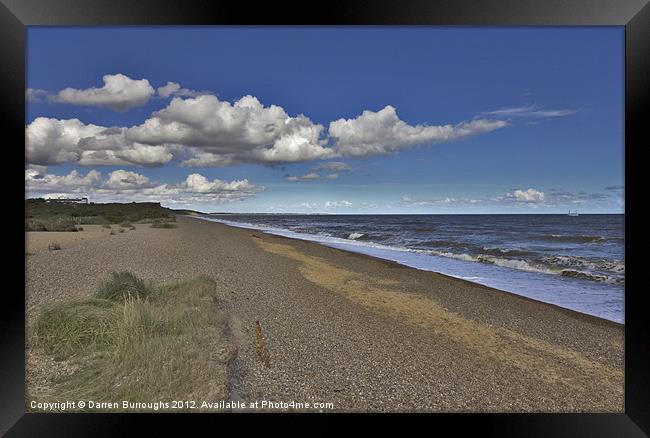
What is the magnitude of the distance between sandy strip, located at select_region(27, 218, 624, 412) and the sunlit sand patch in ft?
0.07

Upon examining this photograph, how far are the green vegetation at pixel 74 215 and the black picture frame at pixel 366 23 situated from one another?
936cm

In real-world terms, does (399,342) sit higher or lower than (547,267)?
higher

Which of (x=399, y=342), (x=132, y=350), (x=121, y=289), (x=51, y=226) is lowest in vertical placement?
(x=399, y=342)

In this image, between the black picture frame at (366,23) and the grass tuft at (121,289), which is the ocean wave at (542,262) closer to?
the black picture frame at (366,23)

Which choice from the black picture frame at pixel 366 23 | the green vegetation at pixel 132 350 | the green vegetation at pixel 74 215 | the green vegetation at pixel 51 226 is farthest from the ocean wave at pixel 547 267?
the green vegetation at pixel 51 226

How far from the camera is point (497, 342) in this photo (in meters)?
5.30

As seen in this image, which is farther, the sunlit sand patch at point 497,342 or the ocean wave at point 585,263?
the ocean wave at point 585,263

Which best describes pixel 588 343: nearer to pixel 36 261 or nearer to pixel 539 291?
pixel 539 291

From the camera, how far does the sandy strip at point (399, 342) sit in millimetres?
3471

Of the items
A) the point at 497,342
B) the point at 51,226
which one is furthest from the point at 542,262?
the point at 51,226

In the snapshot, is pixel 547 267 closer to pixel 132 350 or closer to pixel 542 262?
pixel 542 262

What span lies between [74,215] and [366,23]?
32.5 meters

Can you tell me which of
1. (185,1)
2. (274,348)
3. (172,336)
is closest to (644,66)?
(185,1)

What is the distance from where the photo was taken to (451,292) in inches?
347
